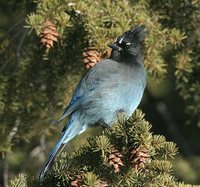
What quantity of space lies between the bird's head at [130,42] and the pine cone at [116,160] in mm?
1250

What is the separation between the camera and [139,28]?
14.9 feet

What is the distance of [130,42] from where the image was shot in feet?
16.0

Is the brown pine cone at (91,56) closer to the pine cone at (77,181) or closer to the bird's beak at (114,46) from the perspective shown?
the bird's beak at (114,46)

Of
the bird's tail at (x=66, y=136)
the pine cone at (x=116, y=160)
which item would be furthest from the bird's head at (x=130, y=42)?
the pine cone at (x=116, y=160)

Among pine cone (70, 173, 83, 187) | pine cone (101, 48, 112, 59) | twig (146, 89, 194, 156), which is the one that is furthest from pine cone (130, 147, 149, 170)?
twig (146, 89, 194, 156)

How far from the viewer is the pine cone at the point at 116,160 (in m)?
3.29

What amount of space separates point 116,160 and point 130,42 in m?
1.73

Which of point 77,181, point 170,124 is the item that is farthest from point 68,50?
point 170,124

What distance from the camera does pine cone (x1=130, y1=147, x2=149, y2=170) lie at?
324 cm

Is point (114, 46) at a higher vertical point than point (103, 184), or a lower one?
higher

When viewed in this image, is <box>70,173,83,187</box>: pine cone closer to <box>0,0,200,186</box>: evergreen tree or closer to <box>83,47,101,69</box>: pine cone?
<box>0,0,200,186</box>: evergreen tree

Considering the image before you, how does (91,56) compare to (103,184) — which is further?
(91,56)

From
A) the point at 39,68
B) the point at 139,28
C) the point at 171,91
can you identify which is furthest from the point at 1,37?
the point at 171,91

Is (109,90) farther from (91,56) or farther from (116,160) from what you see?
(116,160)
